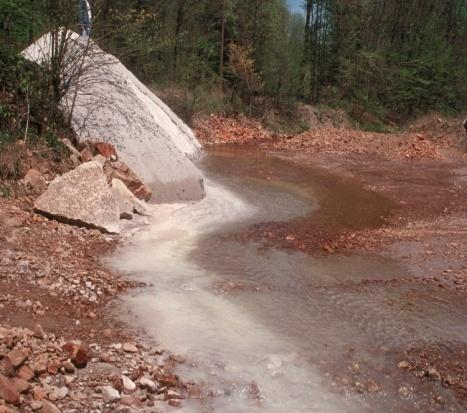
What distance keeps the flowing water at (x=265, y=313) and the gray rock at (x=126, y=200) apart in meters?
0.31

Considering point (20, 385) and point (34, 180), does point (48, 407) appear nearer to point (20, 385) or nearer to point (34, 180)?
point (20, 385)

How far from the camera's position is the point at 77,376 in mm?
3771

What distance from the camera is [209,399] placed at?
152 inches

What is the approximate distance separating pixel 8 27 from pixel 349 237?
253 inches

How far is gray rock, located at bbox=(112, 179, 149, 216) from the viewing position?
777 cm

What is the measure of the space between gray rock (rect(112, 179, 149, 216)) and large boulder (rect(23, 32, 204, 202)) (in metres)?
0.84

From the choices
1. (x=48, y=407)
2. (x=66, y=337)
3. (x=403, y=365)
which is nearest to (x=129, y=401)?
(x=48, y=407)

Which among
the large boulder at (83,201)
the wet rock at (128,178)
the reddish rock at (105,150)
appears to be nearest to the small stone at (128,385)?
the large boulder at (83,201)

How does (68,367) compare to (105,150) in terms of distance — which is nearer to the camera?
(68,367)

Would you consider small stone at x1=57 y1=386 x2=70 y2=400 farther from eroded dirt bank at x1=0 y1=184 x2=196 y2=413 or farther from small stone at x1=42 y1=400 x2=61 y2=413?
small stone at x1=42 y1=400 x2=61 y2=413

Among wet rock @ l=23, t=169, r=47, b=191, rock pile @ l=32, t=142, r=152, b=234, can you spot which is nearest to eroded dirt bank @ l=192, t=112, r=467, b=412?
rock pile @ l=32, t=142, r=152, b=234

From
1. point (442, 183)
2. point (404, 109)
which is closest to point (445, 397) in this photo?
point (442, 183)

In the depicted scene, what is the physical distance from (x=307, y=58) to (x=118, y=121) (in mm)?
18948

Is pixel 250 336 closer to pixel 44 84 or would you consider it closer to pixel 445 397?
pixel 445 397
